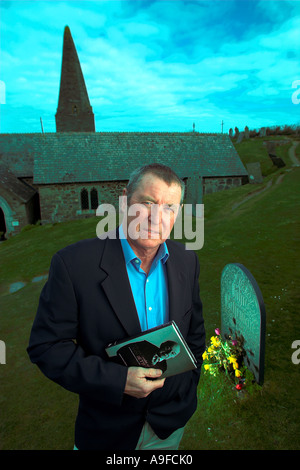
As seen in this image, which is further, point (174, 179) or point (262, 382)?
point (262, 382)

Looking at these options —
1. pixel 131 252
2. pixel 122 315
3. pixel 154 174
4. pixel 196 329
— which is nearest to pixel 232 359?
pixel 196 329

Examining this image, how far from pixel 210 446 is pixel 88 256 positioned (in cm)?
324

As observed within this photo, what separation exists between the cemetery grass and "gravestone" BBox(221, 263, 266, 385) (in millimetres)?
495

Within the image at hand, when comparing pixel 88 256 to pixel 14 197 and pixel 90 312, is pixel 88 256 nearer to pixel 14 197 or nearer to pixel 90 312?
pixel 90 312

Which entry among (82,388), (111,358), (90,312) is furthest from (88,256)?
(82,388)

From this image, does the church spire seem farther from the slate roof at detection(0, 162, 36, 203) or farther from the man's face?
the man's face

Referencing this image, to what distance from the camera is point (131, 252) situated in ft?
7.33

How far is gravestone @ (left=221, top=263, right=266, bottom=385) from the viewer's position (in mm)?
3967

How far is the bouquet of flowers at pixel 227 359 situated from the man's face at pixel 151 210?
315 centimetres

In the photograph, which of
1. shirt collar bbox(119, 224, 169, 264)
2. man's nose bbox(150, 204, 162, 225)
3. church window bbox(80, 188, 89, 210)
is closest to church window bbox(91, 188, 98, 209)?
church window bbox(80, 188, 89, 210)

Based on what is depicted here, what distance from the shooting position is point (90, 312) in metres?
2.06

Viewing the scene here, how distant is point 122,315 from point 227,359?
3183mm

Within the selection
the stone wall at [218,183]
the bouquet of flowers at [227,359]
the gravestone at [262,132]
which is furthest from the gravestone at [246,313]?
the gravestone at [262,132]
